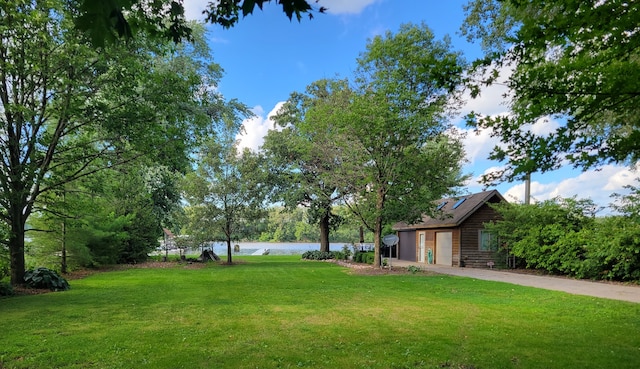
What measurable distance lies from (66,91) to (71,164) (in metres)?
2.50

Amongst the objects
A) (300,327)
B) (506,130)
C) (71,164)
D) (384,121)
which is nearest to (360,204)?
(384,121)

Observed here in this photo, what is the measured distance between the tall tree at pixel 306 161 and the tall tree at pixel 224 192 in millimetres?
2690

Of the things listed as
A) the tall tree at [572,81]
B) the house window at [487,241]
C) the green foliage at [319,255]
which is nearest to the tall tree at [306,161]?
the green foliage at [319,255]

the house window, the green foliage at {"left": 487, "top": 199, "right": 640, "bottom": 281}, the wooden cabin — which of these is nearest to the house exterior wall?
the wooden cabin

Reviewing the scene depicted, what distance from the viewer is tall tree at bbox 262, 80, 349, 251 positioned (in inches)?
768

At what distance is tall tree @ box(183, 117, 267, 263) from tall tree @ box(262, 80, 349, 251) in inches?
106

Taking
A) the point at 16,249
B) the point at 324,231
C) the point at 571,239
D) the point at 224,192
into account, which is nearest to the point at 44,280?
the point at 16,249

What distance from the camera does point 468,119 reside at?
5.05 m

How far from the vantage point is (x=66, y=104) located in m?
9.70

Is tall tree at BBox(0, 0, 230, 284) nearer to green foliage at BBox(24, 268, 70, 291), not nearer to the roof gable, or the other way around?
green foliage at BBox(24, 268, 70, 291)

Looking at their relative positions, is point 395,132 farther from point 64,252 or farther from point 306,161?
point 64,252

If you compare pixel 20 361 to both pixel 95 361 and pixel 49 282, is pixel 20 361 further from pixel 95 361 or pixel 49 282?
pixel 49 282

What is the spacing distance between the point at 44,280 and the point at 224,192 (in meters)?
11.1

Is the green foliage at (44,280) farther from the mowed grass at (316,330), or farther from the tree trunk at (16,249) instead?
the mowed grass at (316,330)
